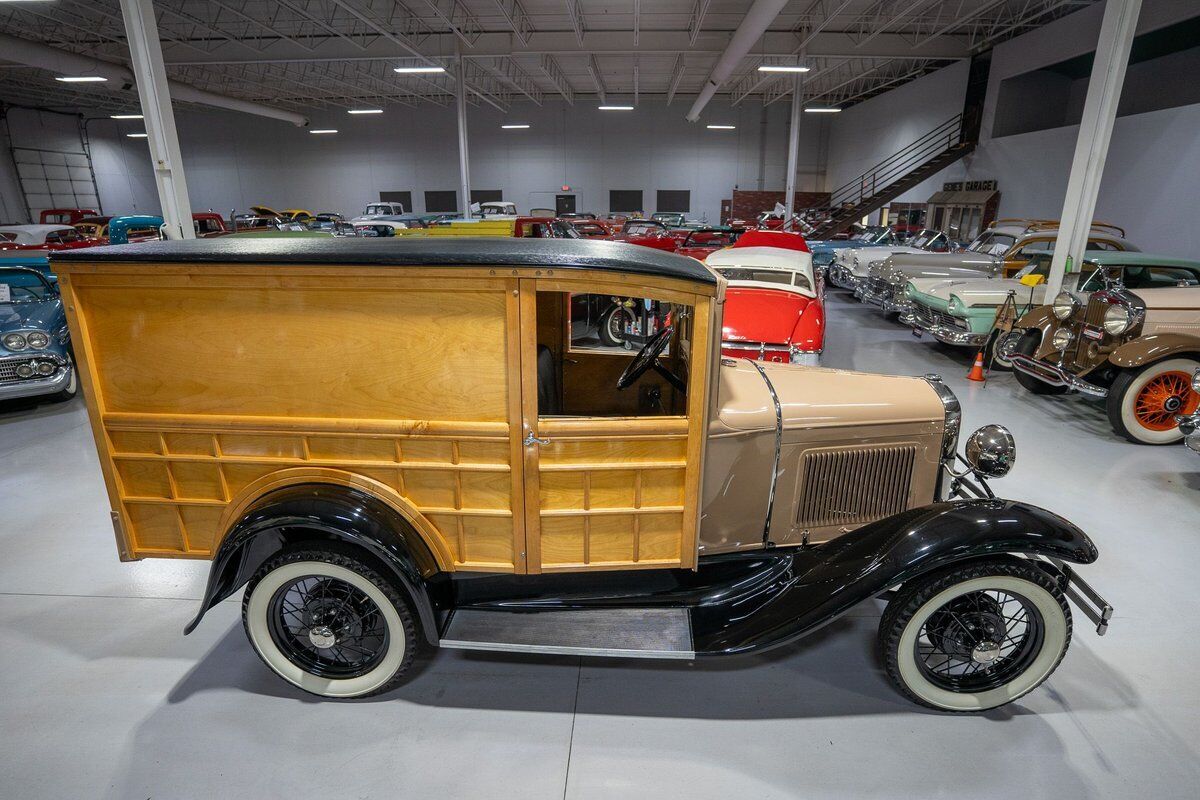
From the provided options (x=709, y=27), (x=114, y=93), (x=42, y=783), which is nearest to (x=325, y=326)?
(x=42, y=783)

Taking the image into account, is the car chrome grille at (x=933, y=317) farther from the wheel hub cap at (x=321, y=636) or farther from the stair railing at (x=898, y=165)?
the stair railing at (x=898, y=165)

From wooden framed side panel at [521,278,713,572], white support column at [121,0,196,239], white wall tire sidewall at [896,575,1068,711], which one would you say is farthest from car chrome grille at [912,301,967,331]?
white support column at [121,0,196,239]

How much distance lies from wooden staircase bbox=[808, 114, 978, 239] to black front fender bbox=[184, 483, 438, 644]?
70.8 feet

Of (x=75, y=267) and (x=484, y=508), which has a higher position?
(x=75, y=267)

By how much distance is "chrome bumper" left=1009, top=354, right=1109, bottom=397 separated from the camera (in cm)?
576

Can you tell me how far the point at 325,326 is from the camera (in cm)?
239

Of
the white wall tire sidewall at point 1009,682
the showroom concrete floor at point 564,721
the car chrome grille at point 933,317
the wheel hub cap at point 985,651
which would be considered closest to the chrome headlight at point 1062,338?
the car chrome grille at point 933,317

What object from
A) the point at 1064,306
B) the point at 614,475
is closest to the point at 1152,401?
the point at 1064,306

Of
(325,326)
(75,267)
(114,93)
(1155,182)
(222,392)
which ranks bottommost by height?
(222,392)

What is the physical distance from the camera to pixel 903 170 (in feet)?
73.3

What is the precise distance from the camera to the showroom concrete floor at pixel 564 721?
2.35 metres

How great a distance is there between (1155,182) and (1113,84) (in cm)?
757

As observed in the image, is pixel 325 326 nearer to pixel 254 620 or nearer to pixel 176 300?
pixel 176 300

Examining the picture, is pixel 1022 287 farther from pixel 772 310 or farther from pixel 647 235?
pixel 647 235
